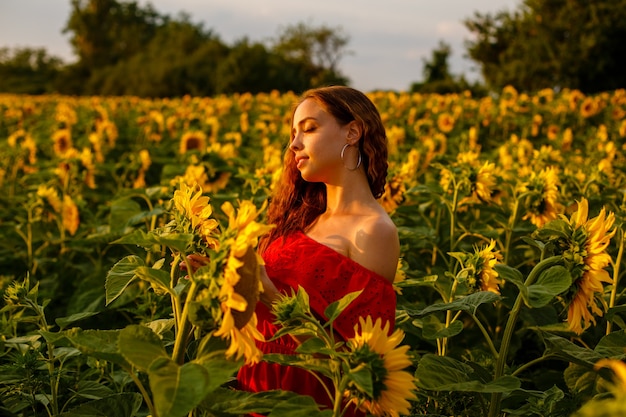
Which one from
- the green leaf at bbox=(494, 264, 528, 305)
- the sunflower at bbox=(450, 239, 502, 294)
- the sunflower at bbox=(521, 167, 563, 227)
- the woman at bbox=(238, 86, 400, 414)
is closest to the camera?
the green leaf at bbox=(494, 264, 528, 305)

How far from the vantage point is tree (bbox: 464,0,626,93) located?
18.4 metres

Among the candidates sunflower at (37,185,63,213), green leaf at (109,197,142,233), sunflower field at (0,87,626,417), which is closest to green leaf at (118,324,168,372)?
Result: sunflower field at (0,87,626,417)

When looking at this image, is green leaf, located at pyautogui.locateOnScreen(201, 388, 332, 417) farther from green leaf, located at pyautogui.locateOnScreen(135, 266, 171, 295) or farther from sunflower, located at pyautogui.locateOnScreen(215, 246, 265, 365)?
green leaf, located at pyautogui.locateOnScreen(135, 266, 171, 295)

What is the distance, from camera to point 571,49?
60.1 ft

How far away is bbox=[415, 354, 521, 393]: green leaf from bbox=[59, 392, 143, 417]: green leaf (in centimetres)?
59

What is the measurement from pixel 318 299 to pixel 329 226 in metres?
0.28

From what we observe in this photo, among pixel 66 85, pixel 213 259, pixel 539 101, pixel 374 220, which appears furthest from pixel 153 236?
pixel 66 85

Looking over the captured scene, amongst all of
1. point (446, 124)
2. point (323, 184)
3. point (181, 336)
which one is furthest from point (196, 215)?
point (446, 124)

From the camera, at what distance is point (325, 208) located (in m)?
2.30

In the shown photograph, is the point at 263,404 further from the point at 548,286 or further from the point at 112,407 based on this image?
the point at 548,286

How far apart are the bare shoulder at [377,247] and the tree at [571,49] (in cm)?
1728

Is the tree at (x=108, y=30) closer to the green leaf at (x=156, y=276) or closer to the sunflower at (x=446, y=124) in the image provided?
the sunflower at (x=446, y=124)

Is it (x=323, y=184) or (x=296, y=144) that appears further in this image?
(x=323, y=184)

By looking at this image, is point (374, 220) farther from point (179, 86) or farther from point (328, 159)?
point (179, 86)
